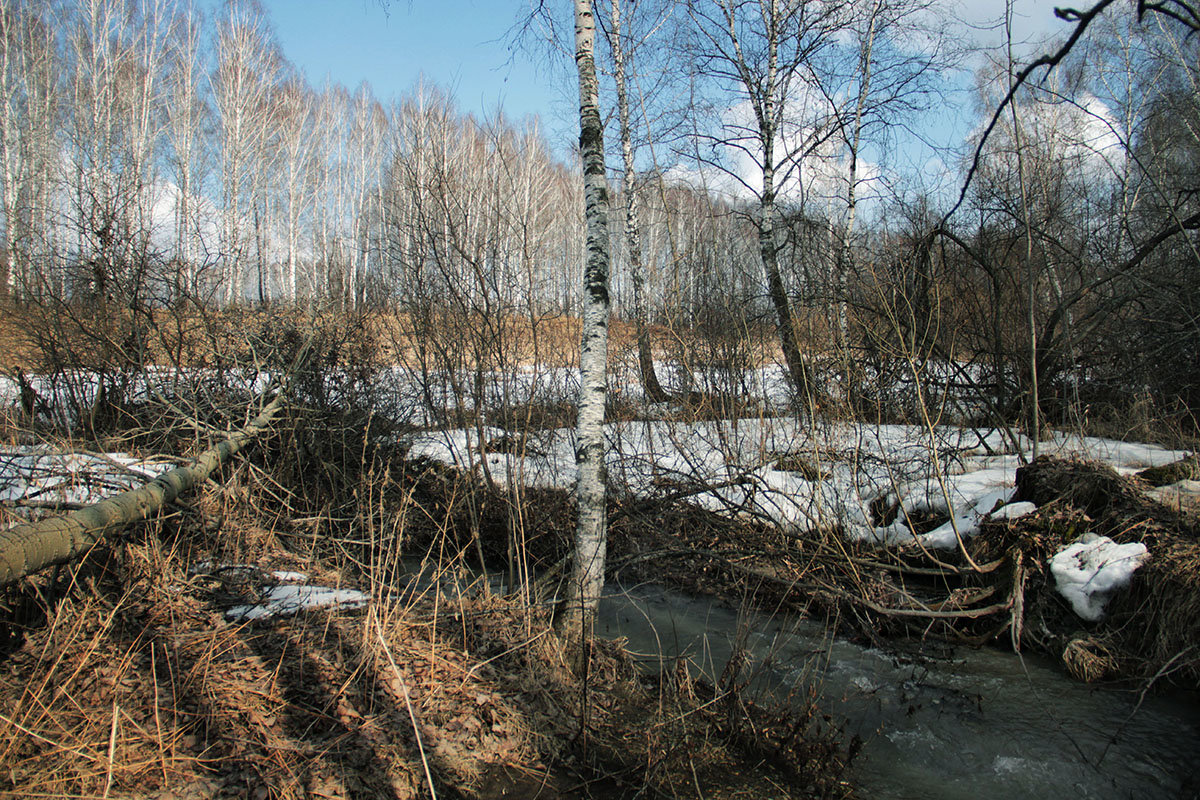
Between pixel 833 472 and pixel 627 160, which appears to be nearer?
pixel 833 472

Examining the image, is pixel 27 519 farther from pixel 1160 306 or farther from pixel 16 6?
pixel 16 6

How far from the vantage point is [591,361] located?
3.84 m

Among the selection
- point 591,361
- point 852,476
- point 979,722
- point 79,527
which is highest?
point 591,361

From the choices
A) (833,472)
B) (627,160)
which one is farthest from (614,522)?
(627,160)

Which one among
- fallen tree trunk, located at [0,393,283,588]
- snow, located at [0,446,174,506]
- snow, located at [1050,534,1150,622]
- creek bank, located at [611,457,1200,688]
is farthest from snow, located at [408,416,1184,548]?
snow, located at [0,446,174,506]

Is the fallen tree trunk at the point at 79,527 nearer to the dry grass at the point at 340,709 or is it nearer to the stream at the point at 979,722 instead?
the dry grass at the point at 340,709

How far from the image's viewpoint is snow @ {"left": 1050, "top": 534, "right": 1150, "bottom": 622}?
165 inches

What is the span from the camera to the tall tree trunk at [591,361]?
12.6 ft

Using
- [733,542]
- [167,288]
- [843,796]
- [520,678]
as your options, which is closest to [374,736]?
[520,678]

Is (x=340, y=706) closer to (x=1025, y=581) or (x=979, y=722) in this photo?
(x=979, y=722)

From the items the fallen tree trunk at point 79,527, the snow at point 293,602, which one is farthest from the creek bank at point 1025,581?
the fallen tree trunk at point 79,527

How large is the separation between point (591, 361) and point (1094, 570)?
401 centimetres

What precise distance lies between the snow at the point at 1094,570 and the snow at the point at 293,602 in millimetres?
5100

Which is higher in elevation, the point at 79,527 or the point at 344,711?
the point at 79,527
